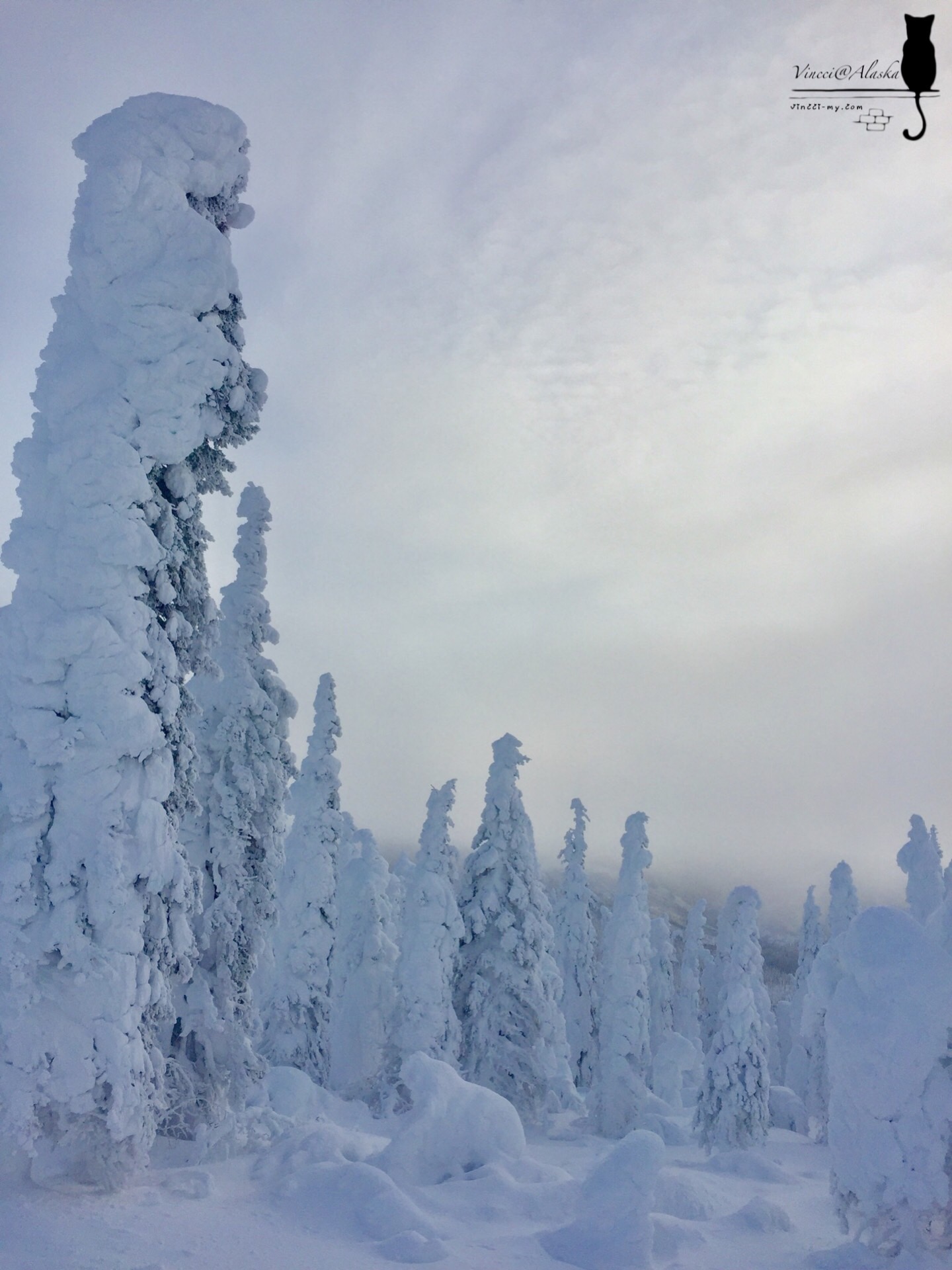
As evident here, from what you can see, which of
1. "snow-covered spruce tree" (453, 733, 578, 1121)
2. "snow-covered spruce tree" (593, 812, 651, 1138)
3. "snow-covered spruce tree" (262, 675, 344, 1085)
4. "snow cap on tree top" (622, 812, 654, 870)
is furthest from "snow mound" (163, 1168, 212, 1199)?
"snow cap on tree top" (622, 812, 654, 870)

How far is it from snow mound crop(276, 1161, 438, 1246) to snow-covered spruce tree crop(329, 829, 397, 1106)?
24.2m

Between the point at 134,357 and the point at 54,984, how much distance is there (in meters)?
8.97

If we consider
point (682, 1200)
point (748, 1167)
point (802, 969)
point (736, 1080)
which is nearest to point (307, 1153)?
point (682, 1200)

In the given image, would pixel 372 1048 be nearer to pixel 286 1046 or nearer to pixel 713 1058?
pixel 286 1046

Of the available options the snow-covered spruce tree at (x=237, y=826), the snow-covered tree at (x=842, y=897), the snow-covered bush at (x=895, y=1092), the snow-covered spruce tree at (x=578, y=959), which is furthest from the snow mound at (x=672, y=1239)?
the snow-covered tree at (x=842, y=897)

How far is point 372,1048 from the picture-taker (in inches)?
1394

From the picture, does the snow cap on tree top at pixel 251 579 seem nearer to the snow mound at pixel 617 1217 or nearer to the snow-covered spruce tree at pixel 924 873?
the snow mound at pixel 617 1217

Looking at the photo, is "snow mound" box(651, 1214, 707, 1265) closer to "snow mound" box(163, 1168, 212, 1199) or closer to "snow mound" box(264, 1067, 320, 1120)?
"snow mound" box(163, 1168, 212, 1199)

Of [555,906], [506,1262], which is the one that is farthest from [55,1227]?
[555,906]

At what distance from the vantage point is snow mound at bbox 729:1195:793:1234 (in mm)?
13500

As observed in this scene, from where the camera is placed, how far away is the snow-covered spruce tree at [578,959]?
4569cm

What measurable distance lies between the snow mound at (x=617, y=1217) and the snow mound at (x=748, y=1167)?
45.2 ft

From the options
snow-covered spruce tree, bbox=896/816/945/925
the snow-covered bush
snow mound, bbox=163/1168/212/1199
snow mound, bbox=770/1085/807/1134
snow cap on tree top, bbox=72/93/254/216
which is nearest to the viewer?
the snow-covered bush

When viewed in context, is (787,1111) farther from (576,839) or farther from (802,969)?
(576,839)
